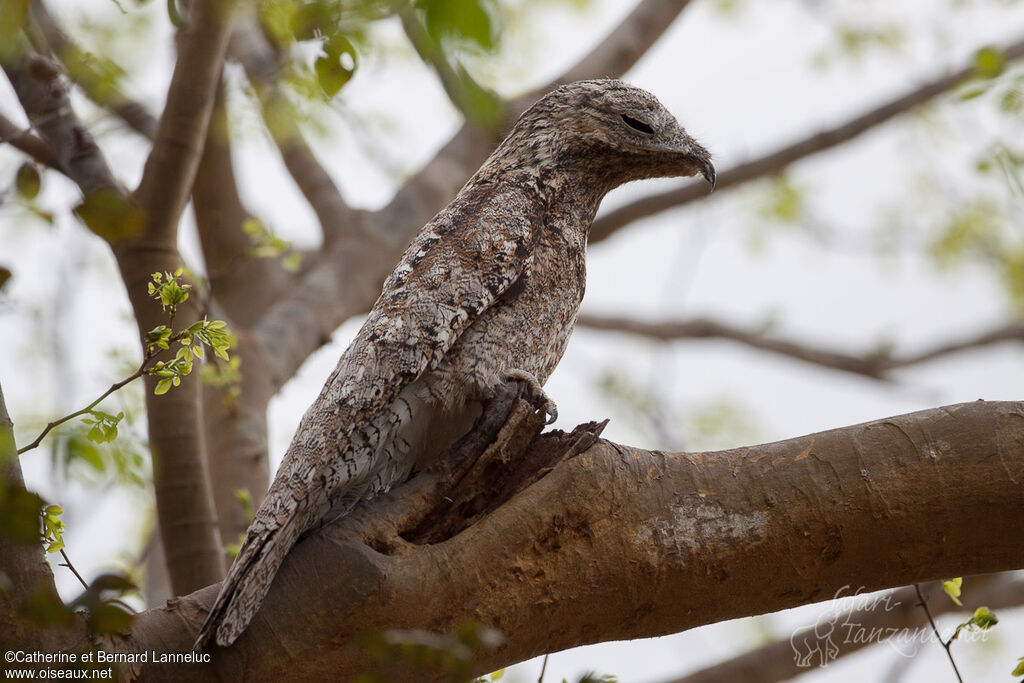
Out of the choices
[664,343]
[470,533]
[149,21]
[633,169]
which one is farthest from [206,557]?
[664,343]

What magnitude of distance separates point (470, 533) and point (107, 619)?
1.22 m

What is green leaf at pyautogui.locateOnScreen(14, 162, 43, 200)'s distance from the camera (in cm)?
282

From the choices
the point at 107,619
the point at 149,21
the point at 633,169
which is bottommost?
the point at 107,619

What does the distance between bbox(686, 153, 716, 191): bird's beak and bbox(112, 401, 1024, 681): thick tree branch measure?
1.39 metres

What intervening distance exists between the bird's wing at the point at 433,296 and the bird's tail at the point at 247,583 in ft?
1.11

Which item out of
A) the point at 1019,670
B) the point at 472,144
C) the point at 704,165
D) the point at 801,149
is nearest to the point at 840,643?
the point at 1019,670

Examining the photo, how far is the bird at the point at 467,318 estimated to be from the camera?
2.73m

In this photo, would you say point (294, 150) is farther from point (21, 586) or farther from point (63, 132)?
point (21, 586)

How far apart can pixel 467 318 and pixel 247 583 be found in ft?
3.42

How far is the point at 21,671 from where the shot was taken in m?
2.20

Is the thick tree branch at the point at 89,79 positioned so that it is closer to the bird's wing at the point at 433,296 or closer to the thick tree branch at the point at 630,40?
the bird's wing at the point at 433,296

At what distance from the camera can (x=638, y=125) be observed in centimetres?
380

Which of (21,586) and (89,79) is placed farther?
(89,79)

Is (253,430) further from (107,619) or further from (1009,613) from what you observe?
(1009,613)
